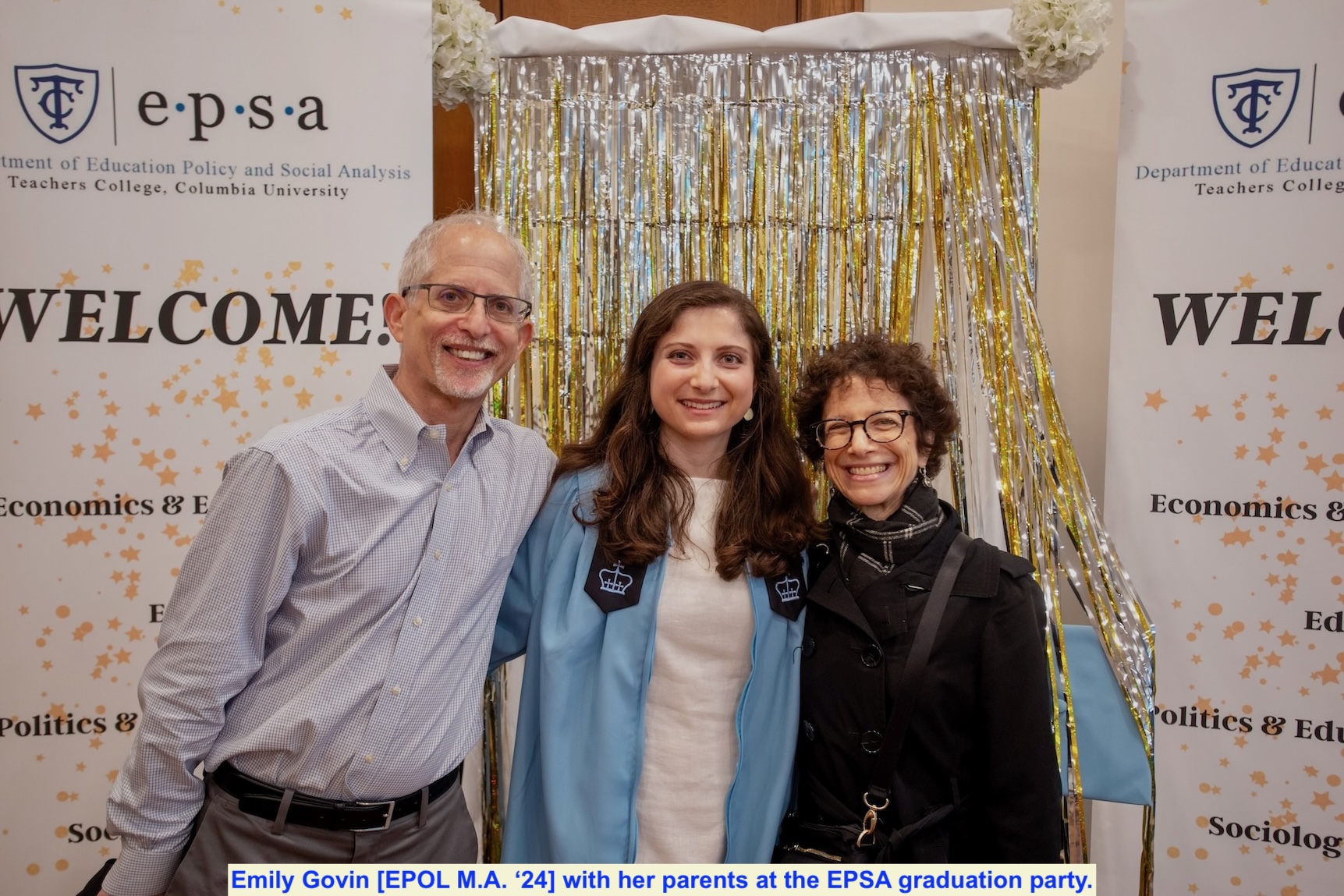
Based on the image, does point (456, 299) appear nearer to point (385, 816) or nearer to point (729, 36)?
point (385, 816)

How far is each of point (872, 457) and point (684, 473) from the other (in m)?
0.41

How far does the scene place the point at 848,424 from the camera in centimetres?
163

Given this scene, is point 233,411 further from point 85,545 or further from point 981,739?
point 981,739

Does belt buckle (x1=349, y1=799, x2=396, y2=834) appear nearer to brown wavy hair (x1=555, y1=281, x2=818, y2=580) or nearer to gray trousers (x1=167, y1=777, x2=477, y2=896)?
gray trousers (x1=167, y1=777, x2=477, y2=896)

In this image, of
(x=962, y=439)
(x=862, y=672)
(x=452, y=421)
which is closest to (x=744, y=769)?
(x=862, y=672)

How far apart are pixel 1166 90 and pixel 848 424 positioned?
1.62 metres

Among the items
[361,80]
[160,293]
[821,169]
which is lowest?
[160,293]

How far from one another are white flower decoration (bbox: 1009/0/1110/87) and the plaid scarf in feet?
4.65

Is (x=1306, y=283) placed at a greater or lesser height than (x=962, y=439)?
greater

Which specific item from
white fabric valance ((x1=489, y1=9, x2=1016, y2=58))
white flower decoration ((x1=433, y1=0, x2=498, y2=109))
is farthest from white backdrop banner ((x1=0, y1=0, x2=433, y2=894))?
white fabric valance ((x1=489, y1=9, x2=1016, y2=58))

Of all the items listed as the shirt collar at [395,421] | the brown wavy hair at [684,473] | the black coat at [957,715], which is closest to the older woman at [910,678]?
the black coat at [957,715]

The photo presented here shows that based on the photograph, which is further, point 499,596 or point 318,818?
point 499,596

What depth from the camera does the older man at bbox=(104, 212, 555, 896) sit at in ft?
4.73

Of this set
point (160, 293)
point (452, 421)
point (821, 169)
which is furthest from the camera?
point (821, 169)
